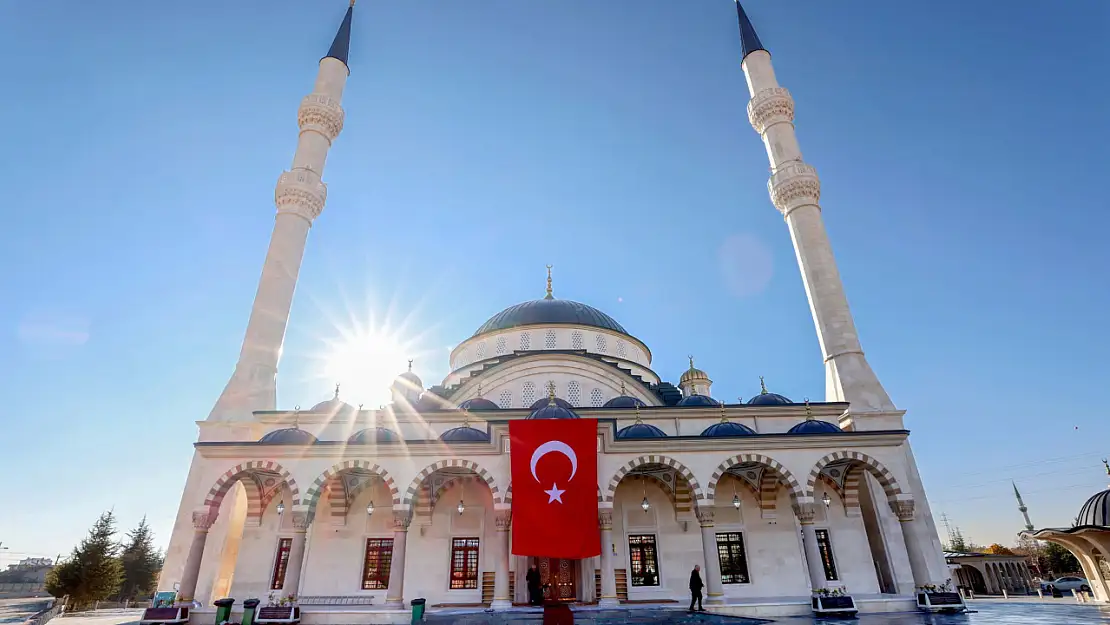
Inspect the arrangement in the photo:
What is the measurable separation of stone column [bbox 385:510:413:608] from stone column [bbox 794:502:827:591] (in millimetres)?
10582

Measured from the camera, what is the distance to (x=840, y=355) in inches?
787

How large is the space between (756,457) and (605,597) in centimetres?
572

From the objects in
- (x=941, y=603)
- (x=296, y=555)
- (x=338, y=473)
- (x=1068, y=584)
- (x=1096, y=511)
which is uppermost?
(x=338, y=473)

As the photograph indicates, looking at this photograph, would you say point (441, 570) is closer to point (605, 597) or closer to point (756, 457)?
point (605, 597)

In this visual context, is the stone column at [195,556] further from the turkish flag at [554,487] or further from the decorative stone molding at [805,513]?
the decorative stone molding at [805,513]

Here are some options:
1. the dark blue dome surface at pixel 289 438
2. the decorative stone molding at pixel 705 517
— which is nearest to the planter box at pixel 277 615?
the dark blue dome surface at pixel 289 438

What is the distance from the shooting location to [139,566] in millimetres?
37031

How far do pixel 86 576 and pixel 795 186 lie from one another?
38394 millimetres

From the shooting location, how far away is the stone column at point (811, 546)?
14.2 m

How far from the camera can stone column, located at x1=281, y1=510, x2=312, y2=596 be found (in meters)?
13.7

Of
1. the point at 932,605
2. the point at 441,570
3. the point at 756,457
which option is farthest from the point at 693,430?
the point at 441,570

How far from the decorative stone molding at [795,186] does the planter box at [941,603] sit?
604 inches

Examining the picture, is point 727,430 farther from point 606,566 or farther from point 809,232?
point 809,232

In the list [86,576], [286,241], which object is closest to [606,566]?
[286,241]
